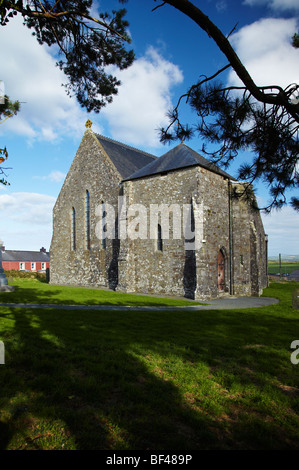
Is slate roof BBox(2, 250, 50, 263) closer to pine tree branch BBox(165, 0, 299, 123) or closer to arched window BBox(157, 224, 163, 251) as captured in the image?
arched window BBox(157, 224, 163, 251)

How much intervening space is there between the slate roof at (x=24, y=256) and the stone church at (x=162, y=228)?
34.4 meters

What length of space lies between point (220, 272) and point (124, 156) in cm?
1227

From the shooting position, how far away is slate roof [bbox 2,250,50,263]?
172 ft

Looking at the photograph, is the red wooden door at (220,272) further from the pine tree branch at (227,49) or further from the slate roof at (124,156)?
the pine tree branch at (227,49)

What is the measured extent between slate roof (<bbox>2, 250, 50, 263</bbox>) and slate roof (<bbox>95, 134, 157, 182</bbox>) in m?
36.2

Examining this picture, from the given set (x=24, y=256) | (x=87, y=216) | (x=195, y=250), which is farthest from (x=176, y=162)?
(x=24, y=256)

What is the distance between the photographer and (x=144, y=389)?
13.4ft

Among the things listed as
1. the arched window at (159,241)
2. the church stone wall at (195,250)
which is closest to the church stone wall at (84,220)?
the church stone wall at (195,250)

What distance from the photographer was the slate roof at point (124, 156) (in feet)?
70.9

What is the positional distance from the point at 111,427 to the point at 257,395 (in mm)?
2150

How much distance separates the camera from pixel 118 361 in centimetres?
498

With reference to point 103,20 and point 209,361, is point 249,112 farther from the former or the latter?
point 209,361

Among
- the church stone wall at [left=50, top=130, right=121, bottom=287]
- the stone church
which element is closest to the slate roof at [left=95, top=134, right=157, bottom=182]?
the stone church
